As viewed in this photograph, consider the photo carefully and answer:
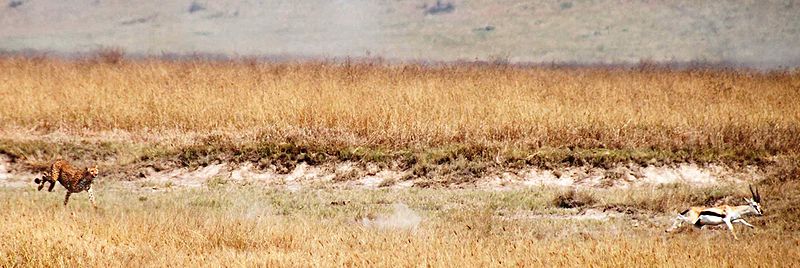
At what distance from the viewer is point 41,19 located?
8444cm

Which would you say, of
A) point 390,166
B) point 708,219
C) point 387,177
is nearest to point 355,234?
point 708,219

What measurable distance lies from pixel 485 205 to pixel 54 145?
6578 millimetres

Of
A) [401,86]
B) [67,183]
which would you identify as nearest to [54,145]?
[67,183]

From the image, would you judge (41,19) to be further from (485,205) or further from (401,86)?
(485,205)

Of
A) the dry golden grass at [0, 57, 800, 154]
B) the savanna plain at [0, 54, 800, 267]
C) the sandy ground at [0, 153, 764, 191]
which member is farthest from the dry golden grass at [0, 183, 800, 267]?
the dry golden grass at [0, 57, 800, 154]

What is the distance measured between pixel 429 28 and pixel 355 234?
64453 mm

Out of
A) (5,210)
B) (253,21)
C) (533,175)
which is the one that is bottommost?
(253,21)

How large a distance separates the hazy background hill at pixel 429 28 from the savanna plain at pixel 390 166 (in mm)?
36454

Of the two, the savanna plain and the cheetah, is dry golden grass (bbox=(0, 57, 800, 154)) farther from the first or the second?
the cheetah

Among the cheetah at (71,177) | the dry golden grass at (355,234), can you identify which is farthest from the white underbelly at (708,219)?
the cheetah at (71,177)

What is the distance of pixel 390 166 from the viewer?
12250mm

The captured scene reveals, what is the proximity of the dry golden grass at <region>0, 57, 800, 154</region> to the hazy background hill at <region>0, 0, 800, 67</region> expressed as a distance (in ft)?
115

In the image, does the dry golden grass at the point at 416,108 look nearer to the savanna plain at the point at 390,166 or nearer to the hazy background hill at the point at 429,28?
the savanna plain at the point at 390,166

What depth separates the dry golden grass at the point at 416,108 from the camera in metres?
12.9
